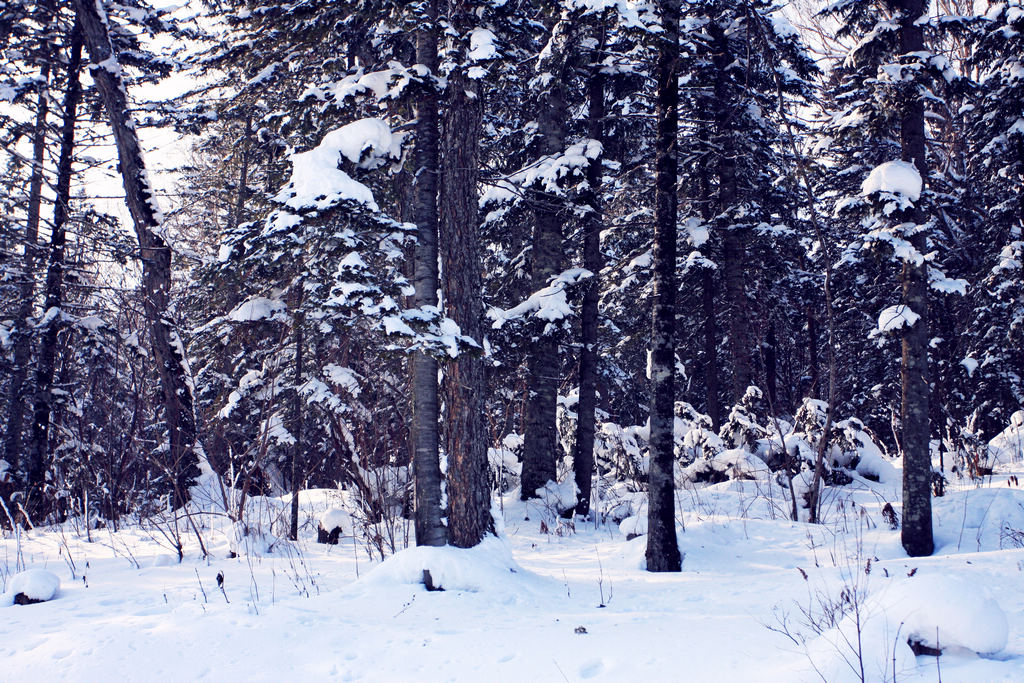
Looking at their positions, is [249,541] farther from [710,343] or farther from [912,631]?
[710,343]

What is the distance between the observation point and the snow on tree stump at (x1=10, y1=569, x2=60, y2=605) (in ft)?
22.4

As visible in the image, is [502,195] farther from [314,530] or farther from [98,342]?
[98,342]

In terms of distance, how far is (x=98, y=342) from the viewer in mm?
14633

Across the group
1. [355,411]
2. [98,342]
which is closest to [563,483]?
[355,411]

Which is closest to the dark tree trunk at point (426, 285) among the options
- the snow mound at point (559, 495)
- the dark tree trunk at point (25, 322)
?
the snow mound at point (559, 495)

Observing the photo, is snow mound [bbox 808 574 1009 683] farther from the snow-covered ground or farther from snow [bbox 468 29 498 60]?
snow [bbox 468 29 498 60]

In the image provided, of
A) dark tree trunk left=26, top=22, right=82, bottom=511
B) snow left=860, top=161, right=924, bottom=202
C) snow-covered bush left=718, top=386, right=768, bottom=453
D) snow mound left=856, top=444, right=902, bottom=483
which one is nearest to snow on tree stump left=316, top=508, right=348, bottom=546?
dark tree trunk left=26, top=22, right=82, bottom=511

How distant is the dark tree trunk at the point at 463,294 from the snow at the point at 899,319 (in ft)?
19.2

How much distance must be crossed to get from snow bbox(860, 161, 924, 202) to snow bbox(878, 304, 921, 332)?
5.22 feet

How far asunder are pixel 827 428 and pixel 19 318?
16.8m

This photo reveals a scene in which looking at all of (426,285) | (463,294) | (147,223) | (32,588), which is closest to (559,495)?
(463,294)

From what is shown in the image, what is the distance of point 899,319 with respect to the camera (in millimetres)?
9266

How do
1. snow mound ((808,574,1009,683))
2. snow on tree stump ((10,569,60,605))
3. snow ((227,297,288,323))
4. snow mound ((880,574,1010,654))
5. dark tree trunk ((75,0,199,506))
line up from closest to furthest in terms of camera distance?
snow mound ((808,574,1009,683)) → snow mound ((880,574,1010,654)) → snow on tree stump ((10,569,60,605)) → snow ((227,297,288,323)) → dark tree trunk ((75,0,199,506))

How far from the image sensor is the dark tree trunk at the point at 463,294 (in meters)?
8.33
